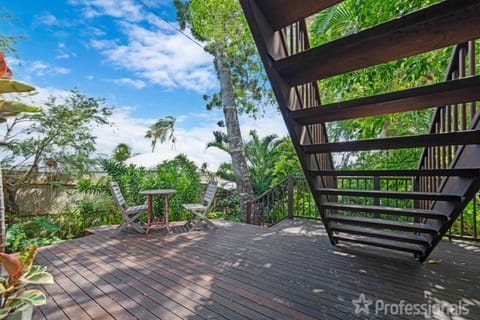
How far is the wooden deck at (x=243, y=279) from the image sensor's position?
194 cm

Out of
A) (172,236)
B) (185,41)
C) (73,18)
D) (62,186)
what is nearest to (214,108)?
(185,41)

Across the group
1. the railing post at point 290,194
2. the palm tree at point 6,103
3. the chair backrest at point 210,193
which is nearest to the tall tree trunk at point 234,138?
the railing post at point 290,194

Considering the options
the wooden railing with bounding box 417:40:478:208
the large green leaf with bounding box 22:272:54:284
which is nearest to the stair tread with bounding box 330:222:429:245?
the wooden railing with bounding box 417:40:478:208

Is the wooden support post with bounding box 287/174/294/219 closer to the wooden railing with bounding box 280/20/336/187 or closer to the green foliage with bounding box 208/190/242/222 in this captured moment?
the wooden railing with bounding box 280/20/336/187

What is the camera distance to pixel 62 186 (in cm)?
570

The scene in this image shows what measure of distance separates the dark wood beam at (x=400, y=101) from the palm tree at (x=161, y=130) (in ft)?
55.7

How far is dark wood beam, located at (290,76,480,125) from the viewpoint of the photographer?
132 cm

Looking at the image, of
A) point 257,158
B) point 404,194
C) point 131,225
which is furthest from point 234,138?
point 404,194

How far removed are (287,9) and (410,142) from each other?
128cm

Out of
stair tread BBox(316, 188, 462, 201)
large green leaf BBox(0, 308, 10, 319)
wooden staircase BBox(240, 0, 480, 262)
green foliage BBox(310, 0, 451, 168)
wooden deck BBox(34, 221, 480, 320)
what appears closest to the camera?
wooden staircase BBox(240, 0, 480, 262)

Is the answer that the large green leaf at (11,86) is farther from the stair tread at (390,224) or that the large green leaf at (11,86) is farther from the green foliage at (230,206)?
the green foliage at (230,206)

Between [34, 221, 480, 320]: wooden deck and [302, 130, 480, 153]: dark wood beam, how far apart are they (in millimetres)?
1302

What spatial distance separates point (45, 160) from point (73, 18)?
3389 mm

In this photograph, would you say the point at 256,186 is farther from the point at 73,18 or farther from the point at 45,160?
the point at 73,18
